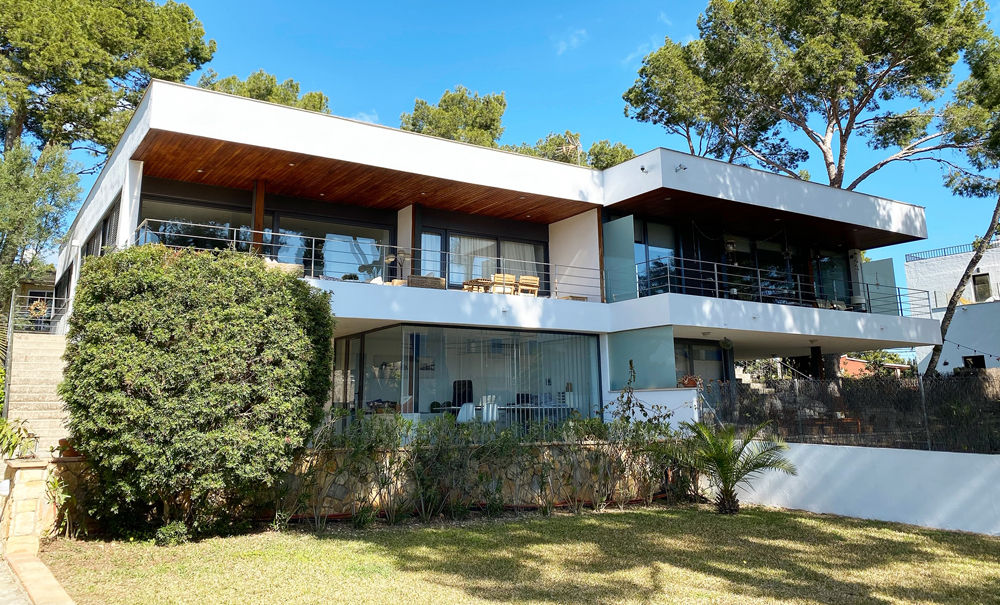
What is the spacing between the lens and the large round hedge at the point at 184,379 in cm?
682

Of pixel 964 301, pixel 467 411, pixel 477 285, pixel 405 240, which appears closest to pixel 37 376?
pixel 405 240

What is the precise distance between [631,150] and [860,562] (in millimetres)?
22144

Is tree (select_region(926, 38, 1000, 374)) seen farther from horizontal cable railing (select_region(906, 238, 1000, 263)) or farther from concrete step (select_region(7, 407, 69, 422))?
concrete step (select_region(7, 407, 69, 422))

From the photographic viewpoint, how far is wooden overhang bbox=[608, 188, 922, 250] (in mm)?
15836

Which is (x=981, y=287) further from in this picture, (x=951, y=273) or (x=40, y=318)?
(x=40, y=318)

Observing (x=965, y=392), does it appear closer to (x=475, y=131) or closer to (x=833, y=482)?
(x=833, y=482)

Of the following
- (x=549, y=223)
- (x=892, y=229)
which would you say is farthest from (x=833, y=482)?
(x=892, y=229)

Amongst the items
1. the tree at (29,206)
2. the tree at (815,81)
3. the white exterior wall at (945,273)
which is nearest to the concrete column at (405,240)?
the tree at (815,81)

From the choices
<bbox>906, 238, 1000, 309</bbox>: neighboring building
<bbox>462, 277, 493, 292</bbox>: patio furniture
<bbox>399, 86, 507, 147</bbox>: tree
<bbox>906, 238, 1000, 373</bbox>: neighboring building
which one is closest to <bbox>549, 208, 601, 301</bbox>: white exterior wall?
<bbox>462, 277, 493, 292</bbox>: patio furniture

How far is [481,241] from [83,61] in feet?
44.6

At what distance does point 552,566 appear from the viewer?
6.42m

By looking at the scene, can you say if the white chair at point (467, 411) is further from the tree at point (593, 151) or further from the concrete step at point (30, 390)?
the tree at point (593, 151)

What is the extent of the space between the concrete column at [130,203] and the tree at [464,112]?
13770 millimetres

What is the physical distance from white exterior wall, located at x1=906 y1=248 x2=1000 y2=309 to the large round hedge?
1151 inches
